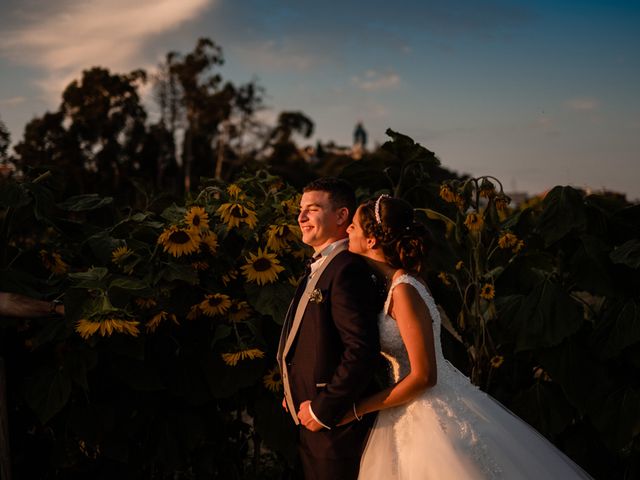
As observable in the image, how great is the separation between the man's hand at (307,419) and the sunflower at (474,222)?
150 cm

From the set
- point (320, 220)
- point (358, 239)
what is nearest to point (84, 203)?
point (320, 220)

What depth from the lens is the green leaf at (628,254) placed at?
139 inches

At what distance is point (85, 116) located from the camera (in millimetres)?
38625

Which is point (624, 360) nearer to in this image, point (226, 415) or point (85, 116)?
point (226, 415)

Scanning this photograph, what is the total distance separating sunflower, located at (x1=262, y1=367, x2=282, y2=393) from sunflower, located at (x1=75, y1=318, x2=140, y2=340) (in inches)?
26.1

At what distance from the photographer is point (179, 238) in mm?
3223

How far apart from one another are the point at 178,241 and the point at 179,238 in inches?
0.5

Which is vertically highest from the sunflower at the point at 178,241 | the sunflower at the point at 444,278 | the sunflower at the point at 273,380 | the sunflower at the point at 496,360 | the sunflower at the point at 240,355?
the sunflower at the point at 178,241

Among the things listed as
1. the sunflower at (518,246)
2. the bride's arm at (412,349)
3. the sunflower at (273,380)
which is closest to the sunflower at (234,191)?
the sunflower at (273,380)

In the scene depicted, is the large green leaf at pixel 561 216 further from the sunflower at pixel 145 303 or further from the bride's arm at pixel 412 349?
the sunflower at pixel 145 303

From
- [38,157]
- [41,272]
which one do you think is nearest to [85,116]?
[38,157]

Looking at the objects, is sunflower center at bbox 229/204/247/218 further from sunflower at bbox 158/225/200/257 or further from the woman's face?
the woman's face

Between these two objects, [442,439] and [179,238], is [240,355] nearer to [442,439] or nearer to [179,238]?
[179,238]

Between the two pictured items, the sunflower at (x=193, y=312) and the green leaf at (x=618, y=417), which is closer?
the sunflower at (x=193, y=312)
